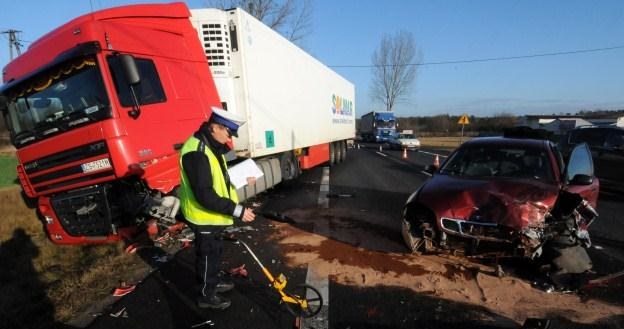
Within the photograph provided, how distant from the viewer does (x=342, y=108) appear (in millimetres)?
17141

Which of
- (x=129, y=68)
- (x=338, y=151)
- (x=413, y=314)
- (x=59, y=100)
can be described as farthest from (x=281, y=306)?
(x=338, y=151)

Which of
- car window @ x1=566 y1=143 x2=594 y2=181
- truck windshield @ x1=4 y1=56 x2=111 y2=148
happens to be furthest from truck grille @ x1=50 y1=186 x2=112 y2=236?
car window @ x1=566 y1=143 x2=594 y2=181

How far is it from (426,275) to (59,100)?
5.06 meters

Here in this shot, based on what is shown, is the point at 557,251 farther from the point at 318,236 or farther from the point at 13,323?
the point at 13,323

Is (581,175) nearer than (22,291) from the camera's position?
No

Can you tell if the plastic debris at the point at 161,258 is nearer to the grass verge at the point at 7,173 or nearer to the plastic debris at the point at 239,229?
the plastic debris at the point at 239,229

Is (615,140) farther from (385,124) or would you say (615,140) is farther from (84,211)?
(385,124)

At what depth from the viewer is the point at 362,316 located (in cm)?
325

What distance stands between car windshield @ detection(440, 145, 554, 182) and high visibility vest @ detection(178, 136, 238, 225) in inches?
133

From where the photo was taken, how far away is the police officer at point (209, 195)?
116 inches

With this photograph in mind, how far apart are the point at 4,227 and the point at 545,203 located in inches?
360

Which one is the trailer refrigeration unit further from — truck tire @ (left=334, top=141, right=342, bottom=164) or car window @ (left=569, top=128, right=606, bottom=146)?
truck tire @ (left=334, top=141, right=342, bottom=164)

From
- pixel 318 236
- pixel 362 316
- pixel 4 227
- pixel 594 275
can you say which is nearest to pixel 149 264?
pixel 318 236

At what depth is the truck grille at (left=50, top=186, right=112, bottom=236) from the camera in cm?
479
